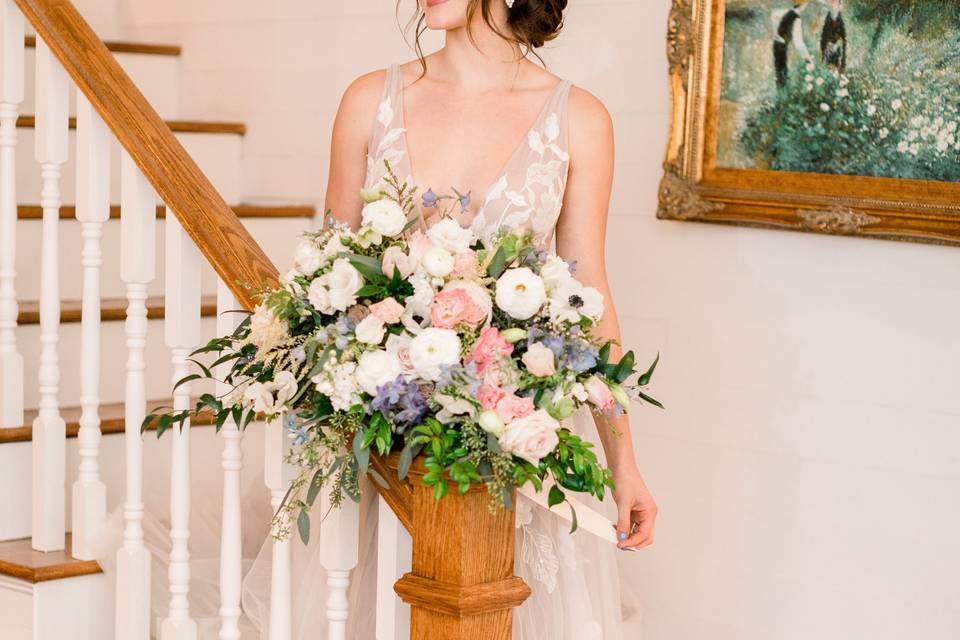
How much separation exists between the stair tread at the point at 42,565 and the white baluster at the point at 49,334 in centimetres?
4

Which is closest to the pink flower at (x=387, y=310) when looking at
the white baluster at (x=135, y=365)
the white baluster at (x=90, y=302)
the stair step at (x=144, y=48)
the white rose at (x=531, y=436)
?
the white rose at (x=531, y=436)

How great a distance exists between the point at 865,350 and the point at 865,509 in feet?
1.14

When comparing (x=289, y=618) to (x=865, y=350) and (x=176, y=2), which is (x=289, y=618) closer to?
(x=865, y=350)

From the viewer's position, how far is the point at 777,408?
289cm

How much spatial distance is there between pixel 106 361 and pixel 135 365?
31.6 inches

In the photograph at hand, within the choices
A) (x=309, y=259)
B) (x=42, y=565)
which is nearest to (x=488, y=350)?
(x=309, y=259)

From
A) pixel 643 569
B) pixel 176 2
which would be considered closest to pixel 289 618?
pixel 643 569

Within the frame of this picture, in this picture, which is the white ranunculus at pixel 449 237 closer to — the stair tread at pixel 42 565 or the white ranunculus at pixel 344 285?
the white ranunculus at pixel 344 285

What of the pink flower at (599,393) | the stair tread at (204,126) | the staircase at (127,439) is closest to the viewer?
the pink flower at (599,393)

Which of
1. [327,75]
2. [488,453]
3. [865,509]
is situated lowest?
[865,509]

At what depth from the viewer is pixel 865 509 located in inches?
109

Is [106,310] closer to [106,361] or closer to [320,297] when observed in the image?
[106,361]

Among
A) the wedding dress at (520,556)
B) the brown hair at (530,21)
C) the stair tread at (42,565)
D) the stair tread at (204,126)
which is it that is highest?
the brown hair at (530,21)

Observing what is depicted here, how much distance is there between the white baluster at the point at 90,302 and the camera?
8.22 feet
